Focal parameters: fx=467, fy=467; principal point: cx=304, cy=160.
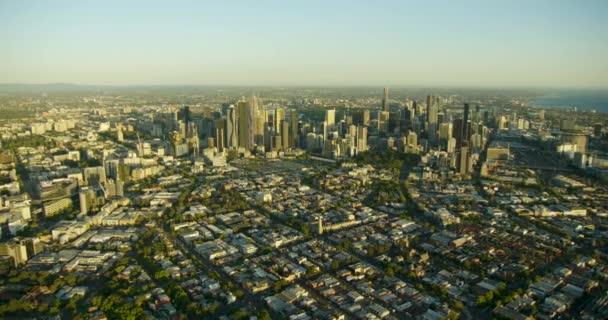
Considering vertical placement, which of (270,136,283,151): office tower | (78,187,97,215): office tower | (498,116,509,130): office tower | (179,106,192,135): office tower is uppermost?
(179,106,192,135): office tower

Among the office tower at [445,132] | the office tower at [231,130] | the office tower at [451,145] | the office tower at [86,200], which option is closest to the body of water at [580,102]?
the office tower at [445,132]

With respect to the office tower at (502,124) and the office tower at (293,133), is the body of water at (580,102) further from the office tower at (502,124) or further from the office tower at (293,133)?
the office tower at (293,133)

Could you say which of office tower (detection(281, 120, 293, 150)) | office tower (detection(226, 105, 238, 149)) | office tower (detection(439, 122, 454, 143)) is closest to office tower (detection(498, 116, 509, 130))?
office tower (detection(439, 122, 454, 143))

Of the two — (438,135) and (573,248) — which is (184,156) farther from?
(573,248)

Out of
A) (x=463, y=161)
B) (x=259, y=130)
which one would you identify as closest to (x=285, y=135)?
(x=259, y=130)

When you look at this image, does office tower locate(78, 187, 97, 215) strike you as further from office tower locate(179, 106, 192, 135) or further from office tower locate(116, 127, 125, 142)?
office tower locate(179, 106, 192, 135)
